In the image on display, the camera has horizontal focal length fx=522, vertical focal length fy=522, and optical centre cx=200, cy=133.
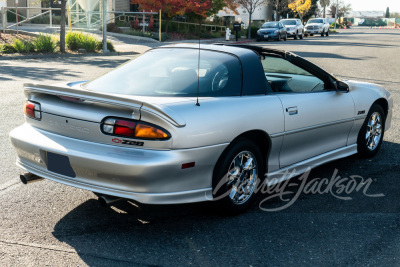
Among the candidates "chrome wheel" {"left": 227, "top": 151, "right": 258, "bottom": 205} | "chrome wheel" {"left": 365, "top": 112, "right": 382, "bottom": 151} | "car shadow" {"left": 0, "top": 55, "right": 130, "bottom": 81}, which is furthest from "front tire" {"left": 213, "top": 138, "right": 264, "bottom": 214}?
"car shadow" {"left": 0, "top": 55, "right": 130, "bottom": 81}

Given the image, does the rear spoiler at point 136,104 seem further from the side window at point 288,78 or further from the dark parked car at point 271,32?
the dark parked car at point 271,32

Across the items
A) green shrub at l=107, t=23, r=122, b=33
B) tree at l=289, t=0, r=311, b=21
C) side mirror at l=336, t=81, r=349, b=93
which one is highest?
tree at l=289, t=0, r=311, b=21

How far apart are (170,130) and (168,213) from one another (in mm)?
1020

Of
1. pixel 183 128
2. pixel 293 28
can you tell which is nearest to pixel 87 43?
pixel 183 128

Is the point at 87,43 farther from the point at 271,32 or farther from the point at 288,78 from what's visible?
the point at 271,32

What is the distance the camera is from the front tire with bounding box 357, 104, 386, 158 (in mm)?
6066

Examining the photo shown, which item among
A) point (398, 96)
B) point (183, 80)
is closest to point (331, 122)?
point (183, 80)

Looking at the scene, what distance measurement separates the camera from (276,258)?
12.0 ft

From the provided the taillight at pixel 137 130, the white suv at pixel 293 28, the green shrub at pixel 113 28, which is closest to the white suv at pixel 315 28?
the white suv at pixel 293 28

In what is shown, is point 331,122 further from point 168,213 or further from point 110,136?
point 110,136

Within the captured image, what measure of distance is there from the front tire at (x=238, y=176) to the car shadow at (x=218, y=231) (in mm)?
118

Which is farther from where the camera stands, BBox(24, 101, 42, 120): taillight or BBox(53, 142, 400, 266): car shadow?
BBox(24, 101, 42, 120): taillight

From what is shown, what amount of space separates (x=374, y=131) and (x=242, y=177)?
258 centimetres

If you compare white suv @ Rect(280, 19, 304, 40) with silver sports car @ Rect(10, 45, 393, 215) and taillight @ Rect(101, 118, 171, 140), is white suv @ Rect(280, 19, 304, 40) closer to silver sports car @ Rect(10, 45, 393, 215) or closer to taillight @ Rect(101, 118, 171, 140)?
silver sports car @ Rect(10, 45, 393, 215)
